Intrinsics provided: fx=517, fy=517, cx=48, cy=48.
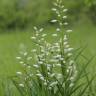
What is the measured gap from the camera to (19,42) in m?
19.3

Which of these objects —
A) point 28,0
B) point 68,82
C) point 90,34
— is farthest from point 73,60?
point 28,0

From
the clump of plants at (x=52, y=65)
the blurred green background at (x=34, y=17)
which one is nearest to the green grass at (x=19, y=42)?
the blurred green background at (x=34, y=17)

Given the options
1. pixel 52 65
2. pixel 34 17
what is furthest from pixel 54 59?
pixel 34 17

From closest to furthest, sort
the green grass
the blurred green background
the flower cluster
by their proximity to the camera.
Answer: the flower cluster
the green grass
the blurred green background

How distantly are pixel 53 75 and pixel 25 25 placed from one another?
1988 centimetres

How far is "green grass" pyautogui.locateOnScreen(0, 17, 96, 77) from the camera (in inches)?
477

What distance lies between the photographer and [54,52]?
5043 millimetres

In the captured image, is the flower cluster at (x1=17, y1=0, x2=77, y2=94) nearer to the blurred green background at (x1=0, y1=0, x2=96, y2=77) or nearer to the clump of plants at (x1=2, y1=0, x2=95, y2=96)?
the clump of plants at (x1=2, y1=0, x2=95, y2=96)

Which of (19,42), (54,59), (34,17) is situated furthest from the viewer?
(34,17)

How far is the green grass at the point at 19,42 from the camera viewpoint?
12.1 meters

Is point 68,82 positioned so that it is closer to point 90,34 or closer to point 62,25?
point 62,25

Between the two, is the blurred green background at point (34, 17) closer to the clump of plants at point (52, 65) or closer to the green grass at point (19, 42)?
the green grass at point (19, 42)

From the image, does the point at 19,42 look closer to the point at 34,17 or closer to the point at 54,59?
the point at 34,17

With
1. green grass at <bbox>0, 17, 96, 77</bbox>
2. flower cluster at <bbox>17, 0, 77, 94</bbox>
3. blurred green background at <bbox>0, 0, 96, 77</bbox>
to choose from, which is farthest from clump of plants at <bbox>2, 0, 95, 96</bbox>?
blurred green background at <bbox>0, 0, 96, 77</bbox>
